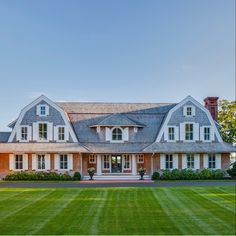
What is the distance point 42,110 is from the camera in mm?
36094

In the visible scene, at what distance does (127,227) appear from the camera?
11.7 meters

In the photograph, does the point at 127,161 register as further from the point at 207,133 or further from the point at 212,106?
the point at 212,106

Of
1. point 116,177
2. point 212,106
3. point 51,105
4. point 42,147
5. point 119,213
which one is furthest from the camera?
point 212,106

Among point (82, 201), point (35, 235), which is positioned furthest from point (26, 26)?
point (35, 235)

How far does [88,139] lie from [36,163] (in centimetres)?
562

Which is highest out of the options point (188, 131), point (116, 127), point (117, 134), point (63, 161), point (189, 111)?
point (189, 111)

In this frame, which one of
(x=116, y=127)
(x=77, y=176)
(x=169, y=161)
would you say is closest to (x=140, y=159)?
(x=169, y=161)

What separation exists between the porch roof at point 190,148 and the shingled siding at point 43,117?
899 cm

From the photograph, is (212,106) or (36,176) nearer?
(36,176)

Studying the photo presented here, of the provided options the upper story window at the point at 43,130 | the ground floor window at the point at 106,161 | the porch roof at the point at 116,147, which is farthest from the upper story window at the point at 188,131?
the upper story window at the point at 43,130

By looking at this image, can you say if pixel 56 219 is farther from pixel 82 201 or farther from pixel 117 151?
pixel 117 151

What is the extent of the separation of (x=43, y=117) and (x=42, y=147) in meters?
3.14

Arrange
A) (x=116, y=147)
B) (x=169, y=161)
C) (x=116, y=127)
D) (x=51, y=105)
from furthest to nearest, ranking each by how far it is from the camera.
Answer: (x=116, y=127), (x=51, y=105), (x=116, y=147), (x=169, y=161)

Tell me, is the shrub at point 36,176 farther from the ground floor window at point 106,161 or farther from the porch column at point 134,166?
the porch column at point 134,166
